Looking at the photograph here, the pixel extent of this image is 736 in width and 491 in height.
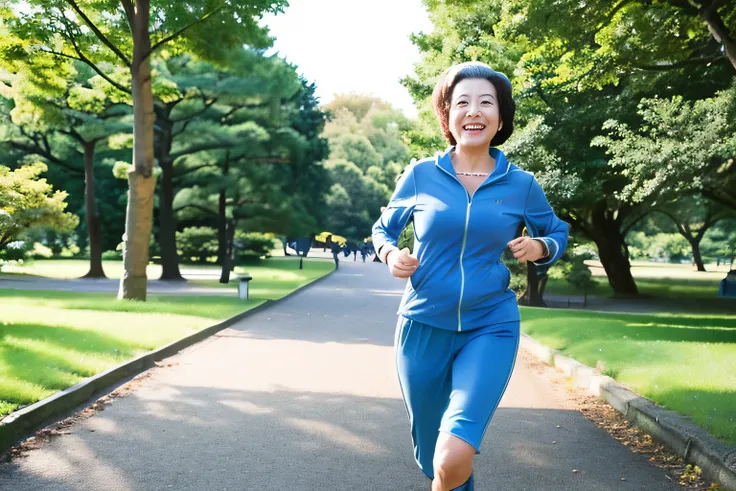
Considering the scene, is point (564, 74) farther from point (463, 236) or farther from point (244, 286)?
point (463, 236)

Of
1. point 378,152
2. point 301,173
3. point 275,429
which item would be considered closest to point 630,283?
point 301,173

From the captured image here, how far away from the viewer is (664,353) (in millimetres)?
10781

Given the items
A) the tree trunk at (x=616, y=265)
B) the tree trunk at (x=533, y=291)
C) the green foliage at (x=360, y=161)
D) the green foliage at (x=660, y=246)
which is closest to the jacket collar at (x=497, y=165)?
the tree trunk at (x=533, y=291)

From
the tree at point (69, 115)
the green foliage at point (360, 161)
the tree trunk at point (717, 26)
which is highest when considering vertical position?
the green foliage at point (360, 161)

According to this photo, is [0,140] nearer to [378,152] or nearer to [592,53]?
[592,53]

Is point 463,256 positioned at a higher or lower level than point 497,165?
lower

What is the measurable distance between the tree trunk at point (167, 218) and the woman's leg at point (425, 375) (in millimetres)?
27583

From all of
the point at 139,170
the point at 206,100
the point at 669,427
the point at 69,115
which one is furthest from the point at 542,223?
the point at 69,115

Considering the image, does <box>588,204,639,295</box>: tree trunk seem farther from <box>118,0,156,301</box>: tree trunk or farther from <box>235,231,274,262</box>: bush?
<box>235,231,274,262</box>: bush

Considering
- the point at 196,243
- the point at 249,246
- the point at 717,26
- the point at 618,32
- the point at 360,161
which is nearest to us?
the point at 717,26

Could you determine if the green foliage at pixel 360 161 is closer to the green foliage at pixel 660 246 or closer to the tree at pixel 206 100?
the green foliage at pixel 660 246

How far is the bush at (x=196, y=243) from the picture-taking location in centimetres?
4622

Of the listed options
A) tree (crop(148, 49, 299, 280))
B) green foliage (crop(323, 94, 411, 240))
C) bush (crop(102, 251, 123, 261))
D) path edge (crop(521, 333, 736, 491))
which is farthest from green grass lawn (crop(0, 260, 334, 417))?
green foliage (crop(323, 94, 411, 240))

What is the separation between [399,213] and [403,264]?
0.38 meters
